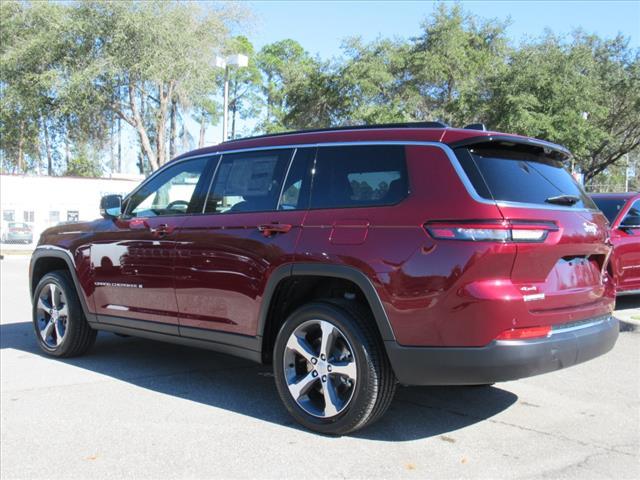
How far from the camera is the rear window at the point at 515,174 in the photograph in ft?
11.9

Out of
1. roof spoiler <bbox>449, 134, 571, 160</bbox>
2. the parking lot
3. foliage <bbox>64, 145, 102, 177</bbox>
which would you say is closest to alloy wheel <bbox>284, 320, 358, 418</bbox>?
the parking lot

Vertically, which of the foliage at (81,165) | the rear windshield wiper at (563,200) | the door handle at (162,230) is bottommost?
the door handle at (162,230)

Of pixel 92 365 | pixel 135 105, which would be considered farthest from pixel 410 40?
pixel 92 365

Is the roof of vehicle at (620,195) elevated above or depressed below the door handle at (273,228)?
above

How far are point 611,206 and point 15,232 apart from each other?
22431mm

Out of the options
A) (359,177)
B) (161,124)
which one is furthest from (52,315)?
(161,124)

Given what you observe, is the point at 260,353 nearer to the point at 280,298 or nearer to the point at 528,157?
the point at 280,298

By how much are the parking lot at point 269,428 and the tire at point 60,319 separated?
204mm

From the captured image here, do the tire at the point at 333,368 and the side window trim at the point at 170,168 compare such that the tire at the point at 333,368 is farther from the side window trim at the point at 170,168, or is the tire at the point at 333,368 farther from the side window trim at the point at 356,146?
the side window trim at the point at 170,168

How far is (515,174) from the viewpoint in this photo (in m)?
3.81

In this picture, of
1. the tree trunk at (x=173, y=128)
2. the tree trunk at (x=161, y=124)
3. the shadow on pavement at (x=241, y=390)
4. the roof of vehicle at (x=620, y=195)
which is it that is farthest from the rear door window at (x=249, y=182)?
the tree trunk at (x=173, y=128)

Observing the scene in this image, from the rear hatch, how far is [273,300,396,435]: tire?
957 millimetres

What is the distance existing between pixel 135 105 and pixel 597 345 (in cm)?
3121

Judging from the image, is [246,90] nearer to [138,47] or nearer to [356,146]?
[138,47]
